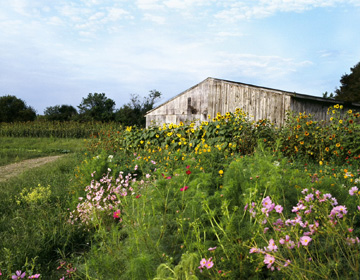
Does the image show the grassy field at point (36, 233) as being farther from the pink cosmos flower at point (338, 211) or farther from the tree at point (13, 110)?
the tree at point (13, 110)

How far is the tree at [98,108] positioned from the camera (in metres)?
36.8

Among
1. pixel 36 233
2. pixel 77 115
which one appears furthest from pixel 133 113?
pixel 36 233

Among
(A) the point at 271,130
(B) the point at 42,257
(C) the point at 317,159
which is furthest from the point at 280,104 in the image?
(B) the point at 42,257

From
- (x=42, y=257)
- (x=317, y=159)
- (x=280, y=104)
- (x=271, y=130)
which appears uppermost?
(x=280, y=104)

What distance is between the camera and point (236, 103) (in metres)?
13.3

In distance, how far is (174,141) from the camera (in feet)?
26.5

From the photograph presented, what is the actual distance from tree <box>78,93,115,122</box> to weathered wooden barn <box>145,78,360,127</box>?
20948 millimetres

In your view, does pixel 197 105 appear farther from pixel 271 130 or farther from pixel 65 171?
pixel 65 171

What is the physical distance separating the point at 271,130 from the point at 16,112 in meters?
33.2

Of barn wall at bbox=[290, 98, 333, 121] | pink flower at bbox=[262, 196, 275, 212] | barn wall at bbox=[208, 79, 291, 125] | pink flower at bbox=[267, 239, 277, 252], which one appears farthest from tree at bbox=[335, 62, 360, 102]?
pink flower at bbox=[267, 239, 277, 252]

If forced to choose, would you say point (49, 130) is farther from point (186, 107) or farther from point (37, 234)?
point (37, 234)

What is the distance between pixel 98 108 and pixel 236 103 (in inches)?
1142

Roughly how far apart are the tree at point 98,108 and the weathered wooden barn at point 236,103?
20.9 meters

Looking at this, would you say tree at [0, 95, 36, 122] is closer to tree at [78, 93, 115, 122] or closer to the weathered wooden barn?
tree at [78, 93, 115, 122]
